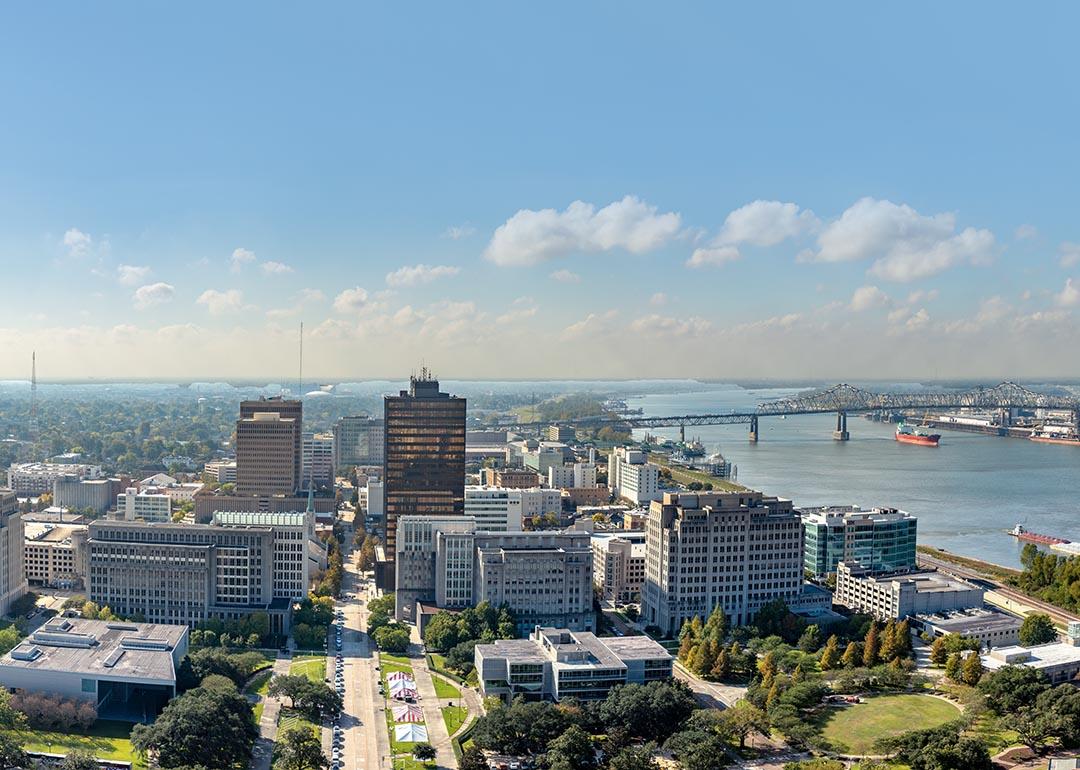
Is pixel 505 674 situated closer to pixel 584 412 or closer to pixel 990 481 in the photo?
pixel 990 481

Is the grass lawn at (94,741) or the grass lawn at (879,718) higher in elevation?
the grass lawn at (94,741)

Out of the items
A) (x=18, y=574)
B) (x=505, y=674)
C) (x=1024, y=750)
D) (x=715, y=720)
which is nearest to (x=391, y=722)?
(x=505, y=674)

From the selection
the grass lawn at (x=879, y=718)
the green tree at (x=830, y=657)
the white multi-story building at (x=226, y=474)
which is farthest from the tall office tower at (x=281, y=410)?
the grass lawn at (x=879, y=718)

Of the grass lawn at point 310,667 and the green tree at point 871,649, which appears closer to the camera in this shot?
the grass lawn at point 310,667

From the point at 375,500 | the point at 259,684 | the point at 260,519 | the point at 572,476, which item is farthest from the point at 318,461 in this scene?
the point at 259,684

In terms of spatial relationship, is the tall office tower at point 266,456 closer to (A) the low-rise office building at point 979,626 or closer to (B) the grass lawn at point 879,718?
(A) the low-rise office building at point 979,626

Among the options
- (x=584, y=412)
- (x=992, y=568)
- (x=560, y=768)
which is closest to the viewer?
(x=560, y=768)
